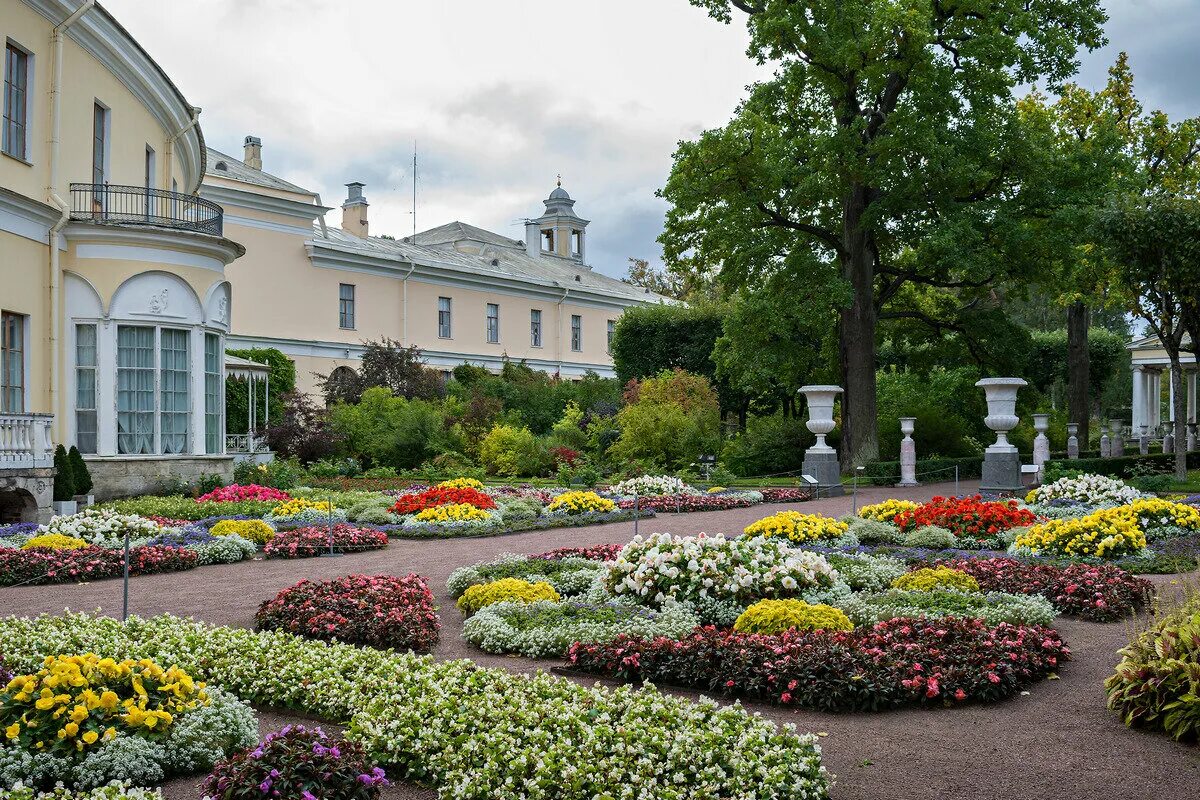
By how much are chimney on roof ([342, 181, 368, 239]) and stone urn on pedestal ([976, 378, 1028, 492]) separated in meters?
30.2

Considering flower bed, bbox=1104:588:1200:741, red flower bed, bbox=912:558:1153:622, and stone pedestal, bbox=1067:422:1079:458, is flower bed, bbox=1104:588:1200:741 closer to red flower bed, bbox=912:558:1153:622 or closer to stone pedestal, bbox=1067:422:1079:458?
red flower bed, bbox=912:558:1153:622

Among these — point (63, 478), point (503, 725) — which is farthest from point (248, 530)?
point (503, 725)

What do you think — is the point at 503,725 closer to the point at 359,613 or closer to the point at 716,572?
the point at 359,613

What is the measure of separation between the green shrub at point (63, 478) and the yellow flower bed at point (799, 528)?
10.5 metres

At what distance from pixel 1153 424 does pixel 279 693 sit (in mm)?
47788

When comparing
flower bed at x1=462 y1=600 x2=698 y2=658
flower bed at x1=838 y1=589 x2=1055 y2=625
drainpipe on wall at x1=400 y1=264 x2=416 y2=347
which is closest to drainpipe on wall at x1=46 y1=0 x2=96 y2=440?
flower bed at x1=462 y1=600 x2=698 y2=658

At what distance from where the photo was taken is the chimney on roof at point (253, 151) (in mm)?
41000

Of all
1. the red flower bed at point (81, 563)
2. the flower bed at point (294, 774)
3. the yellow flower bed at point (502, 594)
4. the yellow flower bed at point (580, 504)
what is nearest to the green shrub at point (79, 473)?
the red flower bed at point (81, 563)

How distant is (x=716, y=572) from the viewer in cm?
834

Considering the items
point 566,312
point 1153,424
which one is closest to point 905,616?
point 566,312

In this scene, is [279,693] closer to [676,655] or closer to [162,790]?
[162,790]

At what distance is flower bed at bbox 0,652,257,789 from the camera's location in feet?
15.6

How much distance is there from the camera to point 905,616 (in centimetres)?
764

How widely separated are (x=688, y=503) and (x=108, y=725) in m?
→ 13.7
